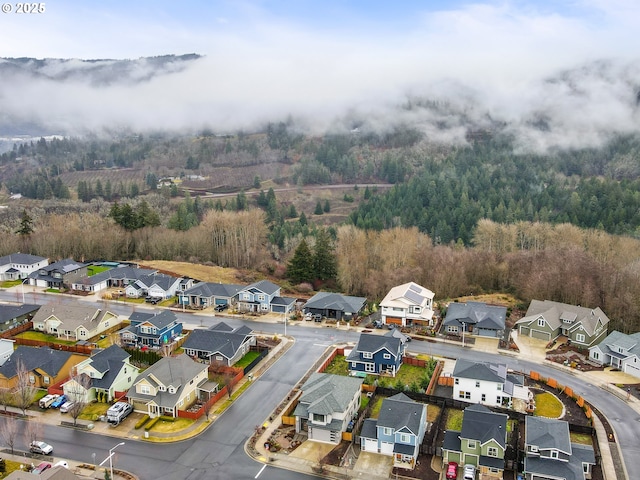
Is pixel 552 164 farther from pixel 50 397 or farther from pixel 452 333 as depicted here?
pixel 50 397

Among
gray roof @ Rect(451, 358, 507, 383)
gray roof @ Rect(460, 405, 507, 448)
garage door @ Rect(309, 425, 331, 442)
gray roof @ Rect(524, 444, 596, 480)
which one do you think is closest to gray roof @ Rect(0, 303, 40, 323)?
garage door @ Rect(309, 425, 331, 442)

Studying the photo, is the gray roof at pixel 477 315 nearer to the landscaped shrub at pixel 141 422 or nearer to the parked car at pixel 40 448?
the landscaped shrub at pixel 141 422

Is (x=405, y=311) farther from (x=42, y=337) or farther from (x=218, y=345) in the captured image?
(x=42, y=337)

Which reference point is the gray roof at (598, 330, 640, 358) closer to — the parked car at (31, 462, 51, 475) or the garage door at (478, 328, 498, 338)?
the garage door at (478, 328, 498, 338)

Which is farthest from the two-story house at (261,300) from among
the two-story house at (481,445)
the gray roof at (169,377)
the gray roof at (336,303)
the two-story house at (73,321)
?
the two-story house at (481,445)

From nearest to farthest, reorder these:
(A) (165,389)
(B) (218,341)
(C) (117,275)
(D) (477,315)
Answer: (A) (165,389) < (B) (218,341) < (D) (477,315) < (C) (117,275)

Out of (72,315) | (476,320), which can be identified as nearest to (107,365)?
(72,315)
